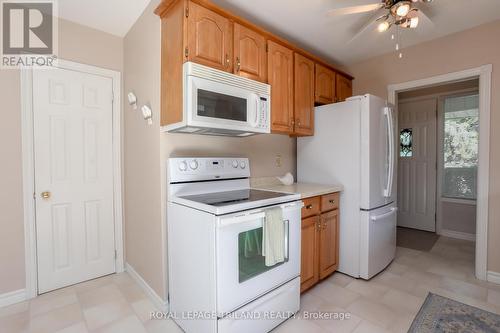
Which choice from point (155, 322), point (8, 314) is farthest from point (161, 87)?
point (8, 314)

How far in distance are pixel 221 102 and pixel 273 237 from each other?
1.05 m

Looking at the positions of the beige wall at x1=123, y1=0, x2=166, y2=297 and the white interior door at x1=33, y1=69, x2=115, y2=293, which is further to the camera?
the white interior door at x1=33, y1=69, x2=115, y2=293

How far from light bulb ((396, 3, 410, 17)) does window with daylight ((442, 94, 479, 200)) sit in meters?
3.14

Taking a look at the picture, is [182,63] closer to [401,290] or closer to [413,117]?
[401,290]

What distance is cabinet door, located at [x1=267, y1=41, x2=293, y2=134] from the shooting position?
7.57 feet

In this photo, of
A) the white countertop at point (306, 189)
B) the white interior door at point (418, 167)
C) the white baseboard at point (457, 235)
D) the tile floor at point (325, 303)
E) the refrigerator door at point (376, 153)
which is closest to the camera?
the tile floor at point (325, 303)

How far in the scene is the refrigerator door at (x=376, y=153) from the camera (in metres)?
2.44

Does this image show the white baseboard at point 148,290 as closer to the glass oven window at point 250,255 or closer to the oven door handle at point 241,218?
the glass oven window at point 250,255

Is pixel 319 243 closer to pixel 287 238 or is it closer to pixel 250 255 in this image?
pixel 287 238

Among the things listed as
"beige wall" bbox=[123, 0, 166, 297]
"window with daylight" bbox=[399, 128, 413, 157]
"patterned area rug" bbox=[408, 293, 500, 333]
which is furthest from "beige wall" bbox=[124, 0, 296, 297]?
"window with daylight" bbox=[399, 128, 413, 157]

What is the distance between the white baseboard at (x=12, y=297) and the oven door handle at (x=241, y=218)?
213 centimetres

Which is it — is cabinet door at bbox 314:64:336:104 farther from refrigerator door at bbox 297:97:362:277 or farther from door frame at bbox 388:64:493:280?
door frame at bbox 388:64:493:280

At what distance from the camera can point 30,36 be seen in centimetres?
220

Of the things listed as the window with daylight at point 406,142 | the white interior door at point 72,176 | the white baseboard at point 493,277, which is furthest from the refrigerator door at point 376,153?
the white interior door at point 72,176
